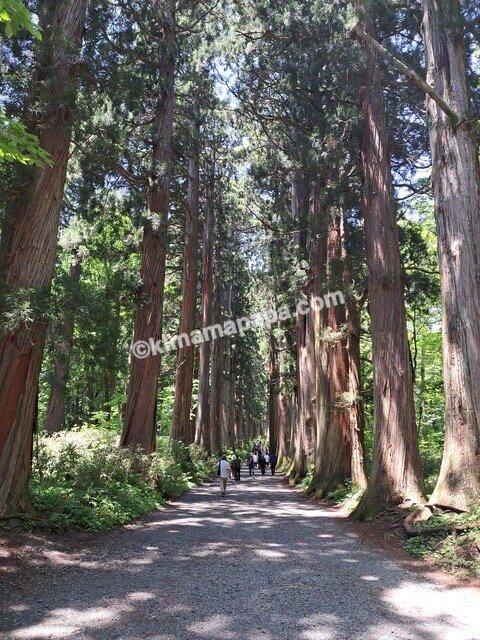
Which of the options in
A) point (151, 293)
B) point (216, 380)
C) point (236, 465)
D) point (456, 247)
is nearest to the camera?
point (456, 247)

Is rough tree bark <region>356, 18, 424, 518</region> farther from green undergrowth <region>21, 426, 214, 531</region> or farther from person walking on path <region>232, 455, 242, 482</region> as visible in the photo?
person walking on path <region>232, 455, 242, 482</region>

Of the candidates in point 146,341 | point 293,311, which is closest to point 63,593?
point 146,341

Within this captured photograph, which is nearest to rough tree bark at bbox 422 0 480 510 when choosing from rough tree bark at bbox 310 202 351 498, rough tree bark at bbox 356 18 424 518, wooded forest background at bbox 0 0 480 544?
wooded forest background at bbox 0 0 480 544

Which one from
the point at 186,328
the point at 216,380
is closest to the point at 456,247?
the point at 186,328

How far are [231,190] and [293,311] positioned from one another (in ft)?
27.8

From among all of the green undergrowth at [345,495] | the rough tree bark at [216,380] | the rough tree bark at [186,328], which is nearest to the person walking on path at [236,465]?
the rough tree bark at [186,328]

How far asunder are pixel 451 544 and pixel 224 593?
3.19 meters

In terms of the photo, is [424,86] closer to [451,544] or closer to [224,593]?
[451,544]

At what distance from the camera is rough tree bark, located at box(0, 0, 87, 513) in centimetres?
662

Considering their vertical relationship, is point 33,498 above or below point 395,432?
below

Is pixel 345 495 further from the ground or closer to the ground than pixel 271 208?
closer to the ground

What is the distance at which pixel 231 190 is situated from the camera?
2669 centimetres

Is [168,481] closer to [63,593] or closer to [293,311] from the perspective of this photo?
[63,593]

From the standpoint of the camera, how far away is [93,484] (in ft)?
30.9
